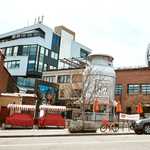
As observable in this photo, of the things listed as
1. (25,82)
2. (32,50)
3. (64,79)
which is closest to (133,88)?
(64,79)

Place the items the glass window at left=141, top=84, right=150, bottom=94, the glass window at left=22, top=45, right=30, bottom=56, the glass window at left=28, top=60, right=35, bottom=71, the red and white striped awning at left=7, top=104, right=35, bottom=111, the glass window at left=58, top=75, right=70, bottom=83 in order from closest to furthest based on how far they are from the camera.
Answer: the red and white striped awning at left=7, top=104, right=35, bottom=111
the glass window at left=141, top=84, right=150, bottom=94
the glass window at left=58, top=75, right=70, bottom=83
the glass window at left=28, top=60, right=35, bottom=71
the glass window at left=22, top=45, right=30, bottom=56

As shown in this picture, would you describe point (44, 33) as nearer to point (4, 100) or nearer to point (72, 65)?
point (72, 65)

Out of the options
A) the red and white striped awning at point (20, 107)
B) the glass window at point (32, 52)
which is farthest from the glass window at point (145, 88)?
the red and white striped awning at point (20, 107)

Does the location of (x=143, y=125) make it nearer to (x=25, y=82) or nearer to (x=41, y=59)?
(x=25, y=82)

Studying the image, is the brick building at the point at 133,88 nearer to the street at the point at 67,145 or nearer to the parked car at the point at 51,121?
the parked car at the point at 51,121

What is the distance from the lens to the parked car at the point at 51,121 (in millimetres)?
33906

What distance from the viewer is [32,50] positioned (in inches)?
A: 3656

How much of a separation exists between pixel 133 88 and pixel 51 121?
128 ft

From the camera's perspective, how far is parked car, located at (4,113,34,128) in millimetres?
30891

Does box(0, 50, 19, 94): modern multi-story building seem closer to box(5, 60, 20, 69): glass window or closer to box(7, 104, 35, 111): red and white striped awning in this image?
box(7, 104, 35, 111): red and white striped awning

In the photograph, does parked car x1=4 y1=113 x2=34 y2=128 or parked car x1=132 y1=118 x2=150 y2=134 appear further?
parked car x1=4 y1=113 x2=34 y2=128

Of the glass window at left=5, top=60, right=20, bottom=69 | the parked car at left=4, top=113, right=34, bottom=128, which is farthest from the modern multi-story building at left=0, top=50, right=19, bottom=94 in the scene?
the glass window at left=5, top=60, right=20, bottom=69

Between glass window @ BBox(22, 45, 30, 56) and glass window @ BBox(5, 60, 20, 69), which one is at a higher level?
glass window @ BBox(22, 45, 30, 56)

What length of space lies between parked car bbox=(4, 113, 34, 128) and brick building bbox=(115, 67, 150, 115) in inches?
1538
